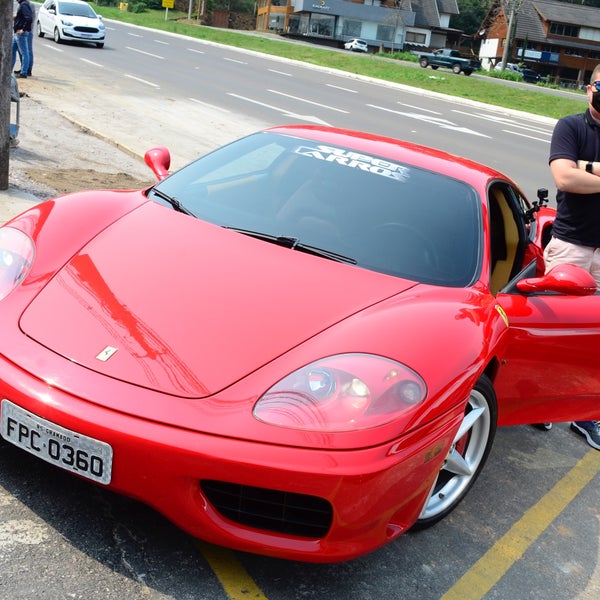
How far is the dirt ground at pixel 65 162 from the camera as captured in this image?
8406 millimetres

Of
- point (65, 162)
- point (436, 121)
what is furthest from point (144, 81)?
point (65, 162)

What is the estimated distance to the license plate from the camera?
2.47 metres

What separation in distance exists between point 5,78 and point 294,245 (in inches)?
182

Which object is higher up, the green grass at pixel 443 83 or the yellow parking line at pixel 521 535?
the yellow parking line at pixel 521 535

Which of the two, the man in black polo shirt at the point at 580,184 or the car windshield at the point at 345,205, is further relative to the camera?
the man in black polo shirt at the point at 580,184

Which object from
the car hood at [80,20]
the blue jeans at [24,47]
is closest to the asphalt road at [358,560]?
the blue jeans at [24,47]

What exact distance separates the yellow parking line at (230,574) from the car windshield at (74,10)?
99.3 feet

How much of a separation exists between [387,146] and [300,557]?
238 cm

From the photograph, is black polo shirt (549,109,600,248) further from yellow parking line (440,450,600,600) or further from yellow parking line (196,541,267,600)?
yellow parking line (196,541,267,600)

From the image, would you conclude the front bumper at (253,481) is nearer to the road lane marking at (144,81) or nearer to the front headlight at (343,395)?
the front headlight at (343,395)

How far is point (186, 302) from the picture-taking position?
2996mm

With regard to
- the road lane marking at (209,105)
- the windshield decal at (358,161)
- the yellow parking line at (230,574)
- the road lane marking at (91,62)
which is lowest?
the road lane marking at (209,105)

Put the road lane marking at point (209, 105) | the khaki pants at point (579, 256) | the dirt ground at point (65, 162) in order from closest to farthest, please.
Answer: the khaki pants at point (579, 256) → the dirt ground at point (65, 162) → the road lane marking at point (209, 105)

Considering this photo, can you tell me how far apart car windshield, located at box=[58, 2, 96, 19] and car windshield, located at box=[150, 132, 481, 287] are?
1128 inches
